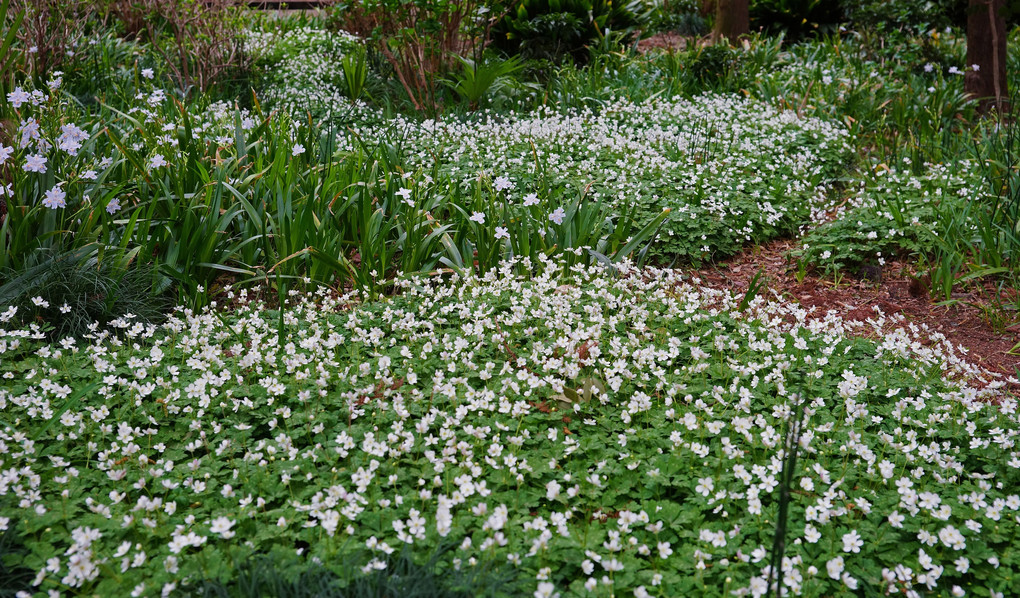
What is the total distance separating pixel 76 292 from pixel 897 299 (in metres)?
4.57

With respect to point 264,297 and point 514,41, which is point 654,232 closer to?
point 264,297

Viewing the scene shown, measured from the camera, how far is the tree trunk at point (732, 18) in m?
11.7

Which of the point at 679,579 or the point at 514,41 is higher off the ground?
the point at 514,41

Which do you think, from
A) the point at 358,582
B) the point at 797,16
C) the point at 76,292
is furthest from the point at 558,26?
the point at 358,582

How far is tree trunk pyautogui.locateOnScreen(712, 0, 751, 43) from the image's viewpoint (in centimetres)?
1169

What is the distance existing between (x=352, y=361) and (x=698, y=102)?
19.4 ft

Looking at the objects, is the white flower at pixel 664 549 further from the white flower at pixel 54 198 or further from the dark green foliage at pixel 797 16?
the dark green foliage at pixel 797 16

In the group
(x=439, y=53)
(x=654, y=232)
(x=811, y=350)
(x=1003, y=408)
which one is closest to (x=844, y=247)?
(x=654, y=232)

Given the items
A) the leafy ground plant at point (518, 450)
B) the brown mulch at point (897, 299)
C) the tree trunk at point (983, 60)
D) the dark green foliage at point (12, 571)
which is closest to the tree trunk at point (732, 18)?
the tree trunk at point (983, 60)

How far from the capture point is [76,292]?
12.3 feet

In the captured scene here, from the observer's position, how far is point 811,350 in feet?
11.7

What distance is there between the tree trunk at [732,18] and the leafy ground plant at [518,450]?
9.21 m

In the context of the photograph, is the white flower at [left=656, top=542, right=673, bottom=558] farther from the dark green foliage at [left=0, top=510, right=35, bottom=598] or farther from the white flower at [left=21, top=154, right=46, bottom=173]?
the white flower at [left=21, top=154, right=46, bottom=173]

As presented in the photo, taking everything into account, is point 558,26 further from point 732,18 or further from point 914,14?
point 914,14
